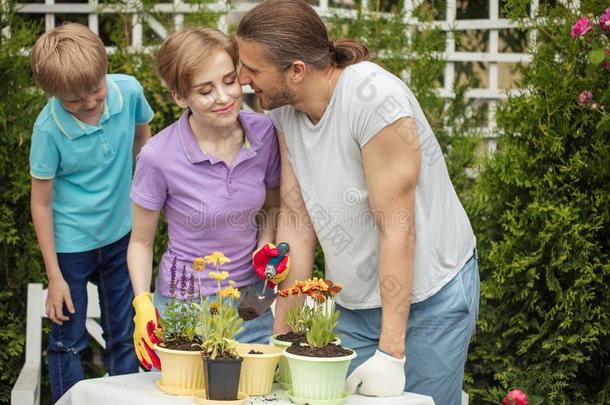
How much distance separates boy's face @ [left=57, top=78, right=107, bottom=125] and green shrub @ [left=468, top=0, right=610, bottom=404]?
1.46 m

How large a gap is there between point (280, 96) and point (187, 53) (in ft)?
0.78

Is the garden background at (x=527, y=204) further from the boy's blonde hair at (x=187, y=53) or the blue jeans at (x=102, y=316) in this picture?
the boy's blonde hair at (x=187, y=53)

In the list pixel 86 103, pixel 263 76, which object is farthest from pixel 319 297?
pixel 86 103

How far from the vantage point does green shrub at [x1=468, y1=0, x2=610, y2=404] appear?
11.0ft

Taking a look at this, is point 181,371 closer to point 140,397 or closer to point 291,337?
point 140,397

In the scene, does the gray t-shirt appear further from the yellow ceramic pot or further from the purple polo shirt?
the yellow ceramic pot

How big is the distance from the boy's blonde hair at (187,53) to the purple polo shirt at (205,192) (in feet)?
0.43

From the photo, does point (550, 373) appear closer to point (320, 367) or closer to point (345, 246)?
→ point (345, 246)

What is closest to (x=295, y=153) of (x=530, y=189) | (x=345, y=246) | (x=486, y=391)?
(x=345, y=246)

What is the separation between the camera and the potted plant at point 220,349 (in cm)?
190

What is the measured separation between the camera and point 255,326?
7.87 ft

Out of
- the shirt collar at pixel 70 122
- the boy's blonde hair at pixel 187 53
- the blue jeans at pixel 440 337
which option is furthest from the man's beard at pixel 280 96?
the shirt collar at pixel 70 122

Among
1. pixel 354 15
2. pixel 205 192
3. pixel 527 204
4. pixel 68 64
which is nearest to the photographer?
pixel 205 192

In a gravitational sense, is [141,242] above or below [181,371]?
above
